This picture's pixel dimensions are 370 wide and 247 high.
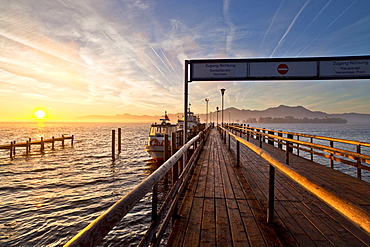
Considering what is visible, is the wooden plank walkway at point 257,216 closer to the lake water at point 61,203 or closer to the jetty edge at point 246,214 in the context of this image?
the jetty edge at point 246,214

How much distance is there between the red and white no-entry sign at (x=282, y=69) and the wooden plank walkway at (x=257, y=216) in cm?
333

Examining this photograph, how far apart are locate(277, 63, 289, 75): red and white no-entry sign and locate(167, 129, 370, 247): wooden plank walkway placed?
333 cm

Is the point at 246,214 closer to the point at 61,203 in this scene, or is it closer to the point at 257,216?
the point at 257,216

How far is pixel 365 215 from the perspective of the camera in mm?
1002

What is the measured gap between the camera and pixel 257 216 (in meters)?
3.13

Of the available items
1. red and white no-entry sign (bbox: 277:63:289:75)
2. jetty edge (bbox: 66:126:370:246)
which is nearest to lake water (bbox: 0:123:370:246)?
jetty edge (bbox: 66:126:370:246)

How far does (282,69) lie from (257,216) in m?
4.84

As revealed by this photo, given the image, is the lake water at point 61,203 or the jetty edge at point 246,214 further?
the lake water at point 61,203

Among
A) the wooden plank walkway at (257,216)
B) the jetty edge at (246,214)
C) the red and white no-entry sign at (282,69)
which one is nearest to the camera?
the jetty edge at (246,214)

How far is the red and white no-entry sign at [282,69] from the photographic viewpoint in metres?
6.05

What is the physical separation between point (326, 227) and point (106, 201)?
A: 28.3 ft

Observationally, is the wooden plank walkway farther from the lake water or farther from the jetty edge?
the lake water

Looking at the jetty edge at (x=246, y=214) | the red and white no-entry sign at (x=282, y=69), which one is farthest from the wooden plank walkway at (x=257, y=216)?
the red and white no-entry sign at (x=282, y=69)

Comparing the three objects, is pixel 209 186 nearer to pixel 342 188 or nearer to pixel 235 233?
pixel 235 233
